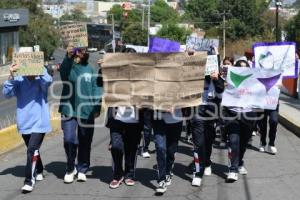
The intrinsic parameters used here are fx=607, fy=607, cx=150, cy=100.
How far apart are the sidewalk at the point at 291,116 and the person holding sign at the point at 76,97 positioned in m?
6.18

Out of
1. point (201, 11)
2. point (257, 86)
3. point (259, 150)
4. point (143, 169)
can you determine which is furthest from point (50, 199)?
point (201, 11)

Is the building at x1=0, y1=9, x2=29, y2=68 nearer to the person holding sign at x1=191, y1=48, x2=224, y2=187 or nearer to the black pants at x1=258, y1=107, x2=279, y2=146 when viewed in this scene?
the black pants at x1=258, y1=107, x2=279, y2=146

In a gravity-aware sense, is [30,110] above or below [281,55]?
below

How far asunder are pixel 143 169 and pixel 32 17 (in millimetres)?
67877

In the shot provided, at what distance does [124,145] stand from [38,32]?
6357 cm

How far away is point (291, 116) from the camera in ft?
49.2

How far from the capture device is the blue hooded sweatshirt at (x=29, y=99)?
290 inches

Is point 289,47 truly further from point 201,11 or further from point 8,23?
point 201,11

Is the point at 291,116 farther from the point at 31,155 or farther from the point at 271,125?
the point at 31,155

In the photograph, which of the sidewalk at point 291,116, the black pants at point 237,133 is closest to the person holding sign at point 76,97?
the black pants at point 237,133

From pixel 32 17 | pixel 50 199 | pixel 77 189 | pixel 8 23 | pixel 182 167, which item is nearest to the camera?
pixel 50 199

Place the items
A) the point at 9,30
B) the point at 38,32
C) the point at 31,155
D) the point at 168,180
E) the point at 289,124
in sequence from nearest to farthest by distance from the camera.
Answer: the point at 31,155
the point at 168,180
the point at 289,124
the point at 9,30
the point at 38,32

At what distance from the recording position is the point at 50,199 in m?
6.98

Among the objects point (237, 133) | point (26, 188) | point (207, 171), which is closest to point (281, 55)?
point (237, 133)
